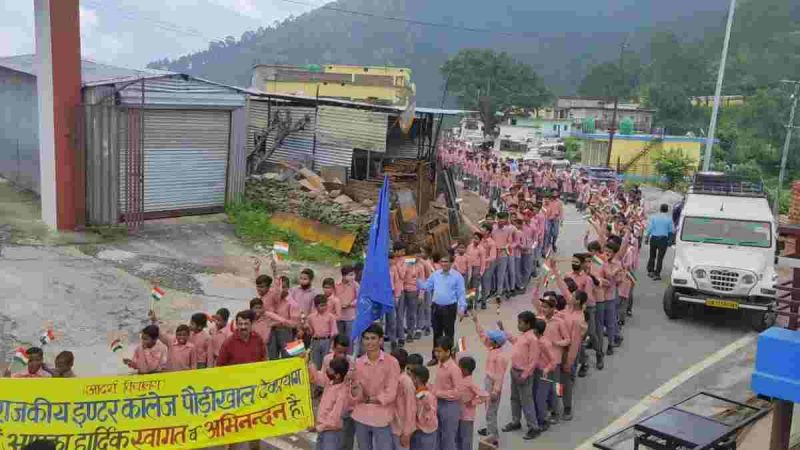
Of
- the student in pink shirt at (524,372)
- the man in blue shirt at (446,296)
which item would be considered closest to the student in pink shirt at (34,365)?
the student in pink shirt at (524,372)

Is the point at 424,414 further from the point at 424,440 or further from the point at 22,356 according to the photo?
the point at 22,356

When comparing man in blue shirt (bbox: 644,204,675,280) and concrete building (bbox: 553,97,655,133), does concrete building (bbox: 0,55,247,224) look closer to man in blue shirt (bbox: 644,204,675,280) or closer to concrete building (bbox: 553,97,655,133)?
man in blue shirt (bbox: 644,204,675,280)

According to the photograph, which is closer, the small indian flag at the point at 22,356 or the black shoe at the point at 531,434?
the small indian flag at the point at 22,356

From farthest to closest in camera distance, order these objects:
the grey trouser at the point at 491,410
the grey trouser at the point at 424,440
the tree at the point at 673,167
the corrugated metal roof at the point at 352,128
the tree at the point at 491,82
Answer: the tree at the point at 491,82
the tree at the point at 673,167
the corrugated metal roof at the point at 352,128
the grey trouser at the point at 491,410
the grey trouser at the point at 424,440

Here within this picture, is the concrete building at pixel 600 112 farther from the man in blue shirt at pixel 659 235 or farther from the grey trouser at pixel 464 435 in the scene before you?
the grey trouser at pixel 464 435

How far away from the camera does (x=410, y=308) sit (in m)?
11.4

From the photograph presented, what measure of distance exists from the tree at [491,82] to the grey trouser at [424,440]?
236 ft

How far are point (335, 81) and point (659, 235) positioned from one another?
48.7m

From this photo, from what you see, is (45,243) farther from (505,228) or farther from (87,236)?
(505,228)

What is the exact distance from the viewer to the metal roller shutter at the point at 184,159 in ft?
49.6

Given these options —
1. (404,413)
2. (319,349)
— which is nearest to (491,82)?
(319,349)

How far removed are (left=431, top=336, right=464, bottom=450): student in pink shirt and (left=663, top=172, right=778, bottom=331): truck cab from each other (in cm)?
707

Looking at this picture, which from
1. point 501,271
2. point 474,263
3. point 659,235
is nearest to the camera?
point 474,263

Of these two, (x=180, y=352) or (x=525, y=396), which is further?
(x=525, y=396)
